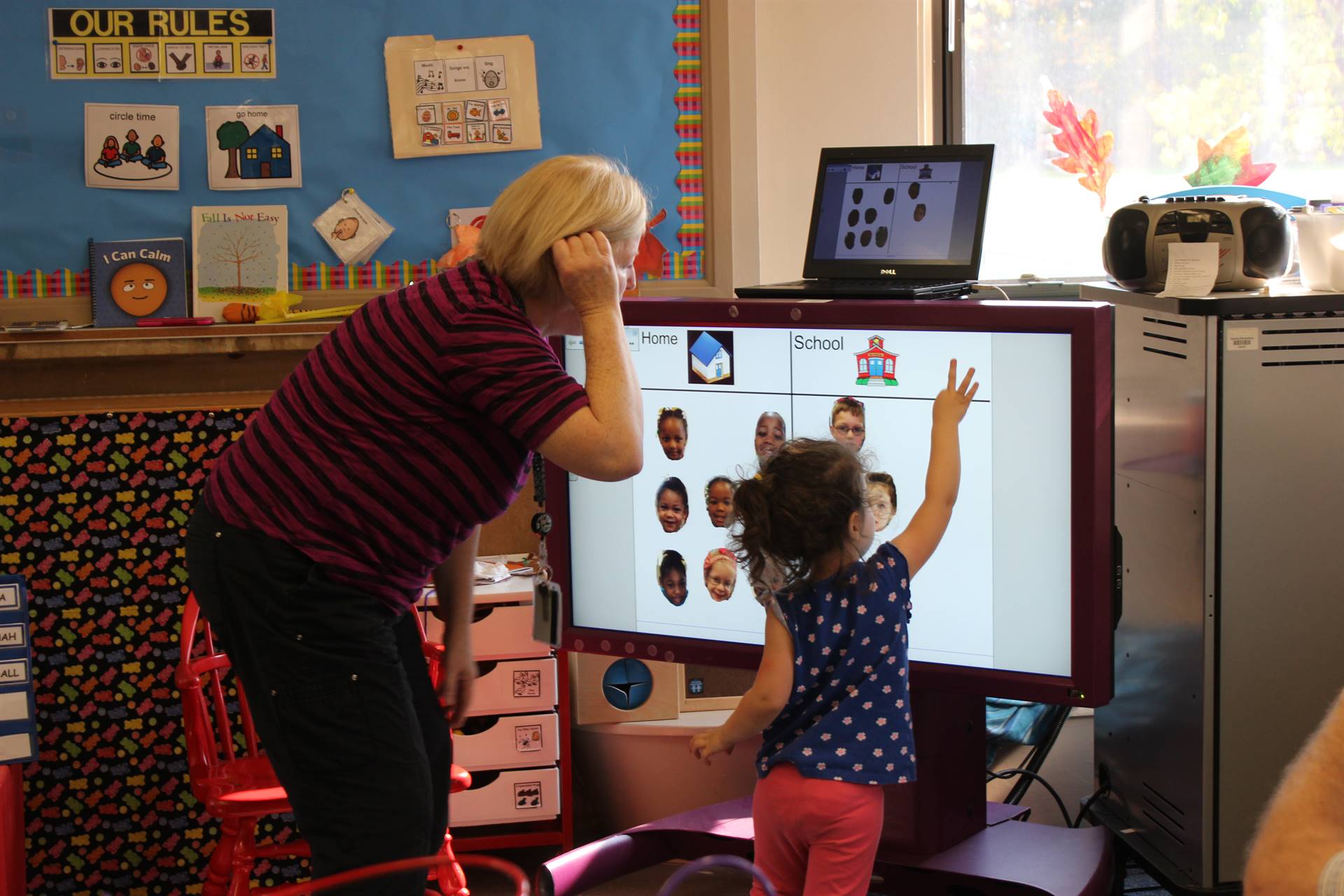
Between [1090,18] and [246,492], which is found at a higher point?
[1090,18]

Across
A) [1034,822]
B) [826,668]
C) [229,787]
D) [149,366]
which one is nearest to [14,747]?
[229,787]

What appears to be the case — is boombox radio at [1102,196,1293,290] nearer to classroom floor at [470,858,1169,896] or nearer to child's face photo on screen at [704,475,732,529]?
child's face photo on screen at [704,475,732,529]

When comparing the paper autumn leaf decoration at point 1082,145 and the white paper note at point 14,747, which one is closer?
the white paper note at point 14,747

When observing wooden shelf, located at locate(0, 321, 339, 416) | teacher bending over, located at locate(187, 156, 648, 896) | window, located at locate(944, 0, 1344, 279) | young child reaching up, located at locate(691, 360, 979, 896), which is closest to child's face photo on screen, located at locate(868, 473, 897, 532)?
young child reaching up, located at locate(691, 360, 979, 896)

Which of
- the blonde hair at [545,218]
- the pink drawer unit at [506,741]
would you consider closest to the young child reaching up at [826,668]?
the blonde hair at [545,218]

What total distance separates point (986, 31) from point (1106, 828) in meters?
1.85

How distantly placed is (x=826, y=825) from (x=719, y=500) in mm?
514

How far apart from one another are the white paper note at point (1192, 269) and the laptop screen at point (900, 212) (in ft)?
1.24

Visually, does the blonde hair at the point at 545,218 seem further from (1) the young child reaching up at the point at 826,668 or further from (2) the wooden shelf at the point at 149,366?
(2) the wooden shelf at the point at 149,366

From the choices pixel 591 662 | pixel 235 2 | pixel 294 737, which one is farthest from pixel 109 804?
pixel 235 2

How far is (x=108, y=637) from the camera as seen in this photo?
254 centimetres

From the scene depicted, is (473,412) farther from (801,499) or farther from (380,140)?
(380,140)

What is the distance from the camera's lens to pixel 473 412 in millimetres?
1431

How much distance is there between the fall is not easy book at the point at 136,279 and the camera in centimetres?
257
